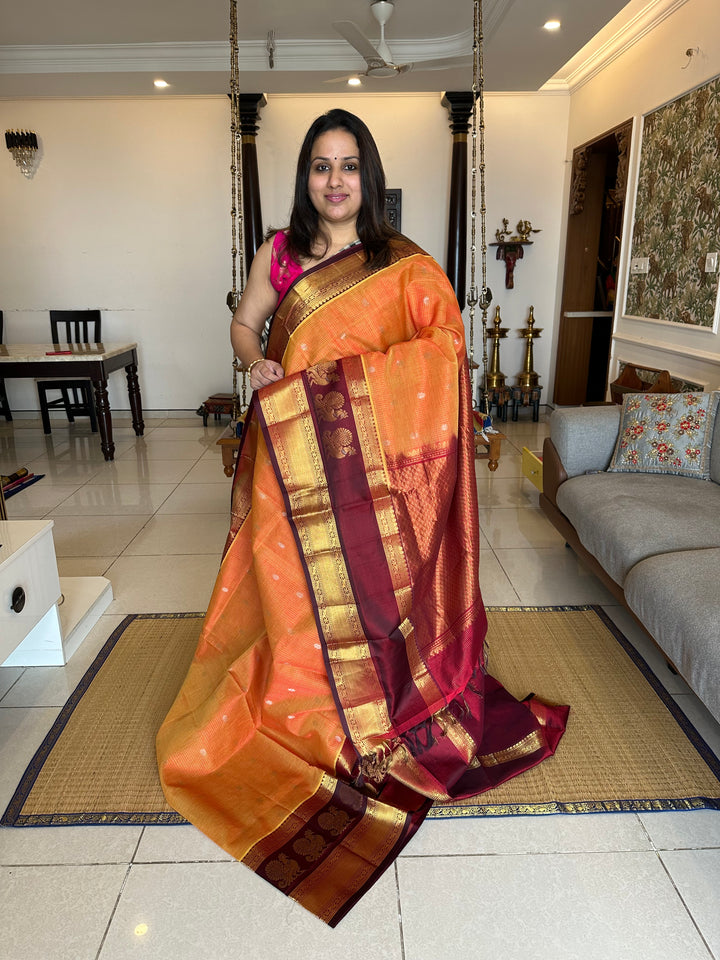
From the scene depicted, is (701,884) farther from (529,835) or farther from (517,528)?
(517,528)

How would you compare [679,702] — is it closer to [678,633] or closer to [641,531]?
[678,633]

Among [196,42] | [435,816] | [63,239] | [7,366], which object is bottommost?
[435,816]

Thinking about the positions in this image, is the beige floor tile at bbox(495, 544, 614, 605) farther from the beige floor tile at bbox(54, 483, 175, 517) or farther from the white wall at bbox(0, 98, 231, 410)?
the white wall at bbox(0, 98, 231, 410)

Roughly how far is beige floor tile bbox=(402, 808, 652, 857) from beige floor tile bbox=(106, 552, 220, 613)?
1.30 meters

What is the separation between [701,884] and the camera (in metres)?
1.33

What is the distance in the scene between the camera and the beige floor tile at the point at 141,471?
13.5 ft

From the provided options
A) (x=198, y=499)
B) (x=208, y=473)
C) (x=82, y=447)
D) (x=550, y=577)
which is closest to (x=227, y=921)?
(x=550, y=577)

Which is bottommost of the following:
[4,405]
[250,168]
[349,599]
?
[4,405]

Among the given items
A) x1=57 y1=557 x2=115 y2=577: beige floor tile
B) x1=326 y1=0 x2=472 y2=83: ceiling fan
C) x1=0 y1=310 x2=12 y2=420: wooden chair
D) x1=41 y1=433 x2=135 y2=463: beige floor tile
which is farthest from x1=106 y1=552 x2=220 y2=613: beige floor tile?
x1=0 y1=310 x2=12 y2=420: wooden chair

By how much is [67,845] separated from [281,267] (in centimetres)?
141

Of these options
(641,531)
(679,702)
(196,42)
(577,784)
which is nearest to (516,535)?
(641,531)

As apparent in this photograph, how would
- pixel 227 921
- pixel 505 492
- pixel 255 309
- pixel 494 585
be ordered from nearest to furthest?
1. pixel 227 921
2. pixel 255 309
3. pixel 494 585
4. pixel 505 492

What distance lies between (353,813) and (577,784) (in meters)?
0.55

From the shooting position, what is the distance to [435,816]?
59.0 inches
